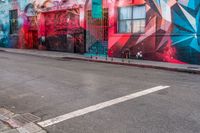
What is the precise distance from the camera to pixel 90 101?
25.4ft

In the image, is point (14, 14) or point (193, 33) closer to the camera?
point (193, 33)

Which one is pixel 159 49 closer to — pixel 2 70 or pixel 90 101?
pixel 2 70

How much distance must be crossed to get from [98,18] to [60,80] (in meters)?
10.3

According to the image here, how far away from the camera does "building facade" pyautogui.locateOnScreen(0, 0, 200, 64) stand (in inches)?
621

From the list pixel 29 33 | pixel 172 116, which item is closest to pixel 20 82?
pixel 172 116

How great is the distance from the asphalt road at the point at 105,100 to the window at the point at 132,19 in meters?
6.68

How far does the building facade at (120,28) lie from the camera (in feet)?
51.8

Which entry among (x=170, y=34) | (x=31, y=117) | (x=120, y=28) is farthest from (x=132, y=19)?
(x=31, y=117)

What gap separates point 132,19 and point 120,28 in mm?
1149

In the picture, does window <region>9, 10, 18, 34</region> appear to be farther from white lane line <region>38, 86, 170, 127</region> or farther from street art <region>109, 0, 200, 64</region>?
white lane line <region>38, 86, 170, 127</region>

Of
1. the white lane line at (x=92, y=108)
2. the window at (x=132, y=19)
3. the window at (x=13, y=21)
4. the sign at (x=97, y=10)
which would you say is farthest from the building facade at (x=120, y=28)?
the white lane line at (x=92, y=108)

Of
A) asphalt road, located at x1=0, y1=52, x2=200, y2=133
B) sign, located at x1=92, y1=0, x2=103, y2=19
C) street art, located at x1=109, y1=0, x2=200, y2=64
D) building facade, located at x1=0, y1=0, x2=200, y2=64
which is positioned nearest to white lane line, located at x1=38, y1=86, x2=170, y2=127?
asphalt road, located at x1=0, y1=52, x2=200, y2=133

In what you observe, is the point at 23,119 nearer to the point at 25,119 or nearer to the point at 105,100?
the point at 25,119

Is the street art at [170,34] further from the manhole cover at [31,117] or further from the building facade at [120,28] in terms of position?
the manhole cover at [31,117]
